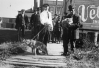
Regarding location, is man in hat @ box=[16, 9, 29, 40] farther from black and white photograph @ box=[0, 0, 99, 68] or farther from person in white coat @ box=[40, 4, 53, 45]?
person in white coat @ box=[40, 4, 53, 45]

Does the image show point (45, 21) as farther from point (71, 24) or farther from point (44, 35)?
point (71, 24)

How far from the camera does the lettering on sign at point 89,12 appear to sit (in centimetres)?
1023

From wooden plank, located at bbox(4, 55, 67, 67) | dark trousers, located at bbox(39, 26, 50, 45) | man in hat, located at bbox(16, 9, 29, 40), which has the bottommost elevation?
wooden plank, located at bbox(4, 55, 67, 67)

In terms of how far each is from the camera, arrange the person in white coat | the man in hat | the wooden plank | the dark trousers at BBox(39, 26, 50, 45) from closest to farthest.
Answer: the wooden plank → the person in white coat → the dark trousers at BBox(39, 26, 50, 45) → the man in hat

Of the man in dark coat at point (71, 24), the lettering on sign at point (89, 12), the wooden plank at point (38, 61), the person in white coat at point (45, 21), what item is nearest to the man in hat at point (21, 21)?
the person in white coat at point (45, 21)

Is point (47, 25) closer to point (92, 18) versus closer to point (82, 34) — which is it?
point (82, 34)

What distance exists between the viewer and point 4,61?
6.45m

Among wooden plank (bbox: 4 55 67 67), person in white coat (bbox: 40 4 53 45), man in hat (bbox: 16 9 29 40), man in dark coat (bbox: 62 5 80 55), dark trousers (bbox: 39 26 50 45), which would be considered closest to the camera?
wooden plank (bbox: 4 55 67 67)

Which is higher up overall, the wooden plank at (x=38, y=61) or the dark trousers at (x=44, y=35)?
the dark trousers at (x=44, y=35)

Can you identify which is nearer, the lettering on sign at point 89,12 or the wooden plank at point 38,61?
the wooden plank at point 38,61

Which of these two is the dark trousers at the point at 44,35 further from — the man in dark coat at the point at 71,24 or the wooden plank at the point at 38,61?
the wooden plank at the point at 38,61

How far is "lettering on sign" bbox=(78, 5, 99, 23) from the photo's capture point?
33.6 ft

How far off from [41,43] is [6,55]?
5.16 feet

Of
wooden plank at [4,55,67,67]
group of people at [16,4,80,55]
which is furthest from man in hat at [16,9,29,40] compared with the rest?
wooden plank at [4,55,67,67]
